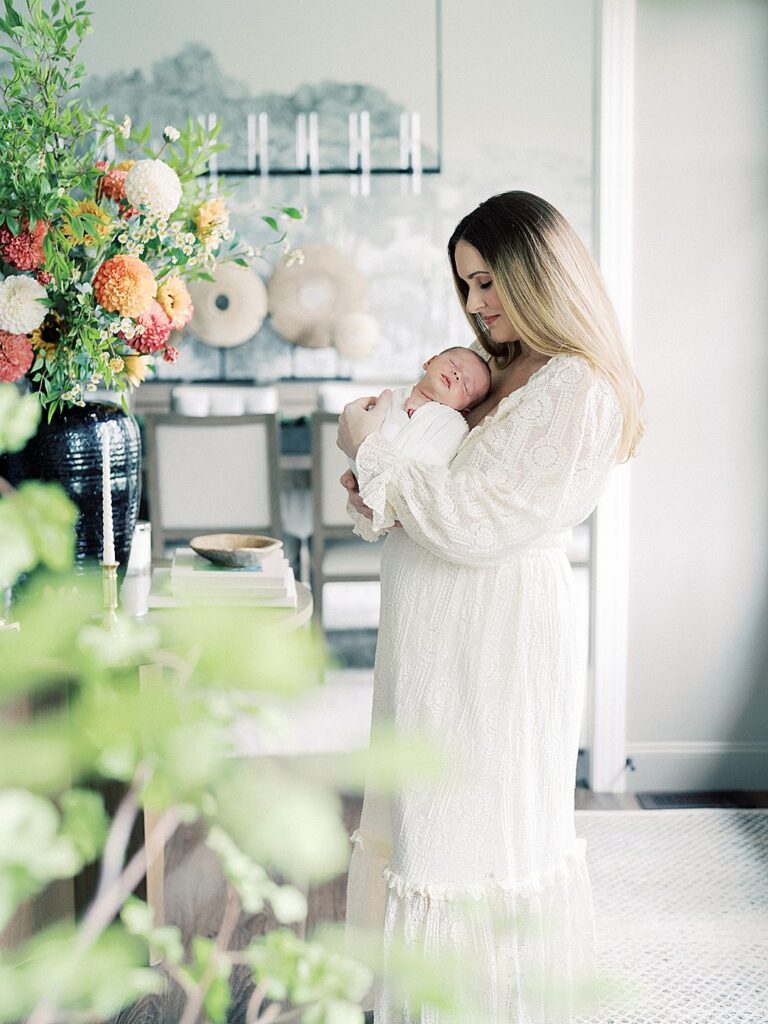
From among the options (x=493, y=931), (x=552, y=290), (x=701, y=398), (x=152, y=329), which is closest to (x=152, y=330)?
(x=152, y=329)

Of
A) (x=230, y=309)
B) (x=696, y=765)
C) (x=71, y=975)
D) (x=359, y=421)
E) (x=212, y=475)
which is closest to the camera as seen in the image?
(x=71, y=975)

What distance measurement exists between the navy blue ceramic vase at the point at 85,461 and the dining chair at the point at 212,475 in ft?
6.39

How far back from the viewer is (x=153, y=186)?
1830 millimetres

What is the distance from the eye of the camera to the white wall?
301 centimetres

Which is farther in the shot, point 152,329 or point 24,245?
point 152,329

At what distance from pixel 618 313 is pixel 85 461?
5.54ft

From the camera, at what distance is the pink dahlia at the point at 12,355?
1816 millimetres

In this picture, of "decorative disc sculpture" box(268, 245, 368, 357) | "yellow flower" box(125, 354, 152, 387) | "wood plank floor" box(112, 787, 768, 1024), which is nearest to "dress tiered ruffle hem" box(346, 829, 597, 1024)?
"wood plank floor" box(112, 787, 768, 1024)

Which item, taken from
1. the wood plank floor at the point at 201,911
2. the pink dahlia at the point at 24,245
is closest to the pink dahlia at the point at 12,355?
the pink dahlia at the point at 24,245

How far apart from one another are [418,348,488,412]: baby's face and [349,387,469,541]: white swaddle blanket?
2cm

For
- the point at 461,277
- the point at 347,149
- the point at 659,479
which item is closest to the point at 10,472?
the point at 461,277

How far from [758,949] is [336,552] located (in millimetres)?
2211

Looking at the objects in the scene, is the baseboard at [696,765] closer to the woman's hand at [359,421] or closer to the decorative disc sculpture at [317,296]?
the woman's hand at [359,421]

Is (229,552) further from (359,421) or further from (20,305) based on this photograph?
(20,305)
